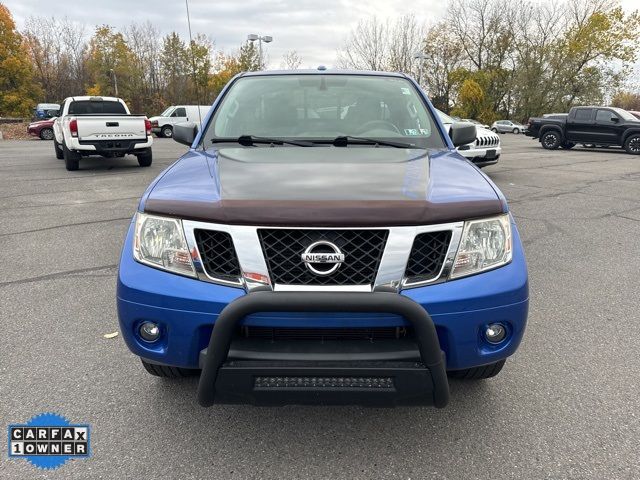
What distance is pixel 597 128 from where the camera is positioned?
18719mm

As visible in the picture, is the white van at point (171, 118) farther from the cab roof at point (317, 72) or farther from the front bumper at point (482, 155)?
the cab roof at point (317, 72)

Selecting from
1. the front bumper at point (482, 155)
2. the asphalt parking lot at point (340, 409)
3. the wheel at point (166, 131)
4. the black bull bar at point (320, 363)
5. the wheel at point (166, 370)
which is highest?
the black bull bar at point (320, 363)

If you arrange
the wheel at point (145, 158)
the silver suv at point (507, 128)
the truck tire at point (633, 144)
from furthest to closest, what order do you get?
the silver suv at point (507, 128), the truck tire at point (633, 144), the wheel at point (145, 158)

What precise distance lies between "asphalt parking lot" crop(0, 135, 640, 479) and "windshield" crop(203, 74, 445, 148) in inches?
62.1

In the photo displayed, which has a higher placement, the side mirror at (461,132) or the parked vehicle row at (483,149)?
the side mirror at (461,132)

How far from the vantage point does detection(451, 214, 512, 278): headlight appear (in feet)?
6.38

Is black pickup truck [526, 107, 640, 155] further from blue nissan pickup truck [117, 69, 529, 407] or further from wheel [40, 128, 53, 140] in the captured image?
wheel [40, 128, 53, 140]

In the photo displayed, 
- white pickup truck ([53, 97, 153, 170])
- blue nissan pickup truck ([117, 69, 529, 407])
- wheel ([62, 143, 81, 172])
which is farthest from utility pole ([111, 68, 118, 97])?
blue nissan pickup truck ([117, 69, 529, 407])

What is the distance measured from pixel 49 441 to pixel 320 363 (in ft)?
4.86

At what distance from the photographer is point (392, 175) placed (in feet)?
7.20

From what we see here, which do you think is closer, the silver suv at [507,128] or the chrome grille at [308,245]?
the chrome grille at [308,245]

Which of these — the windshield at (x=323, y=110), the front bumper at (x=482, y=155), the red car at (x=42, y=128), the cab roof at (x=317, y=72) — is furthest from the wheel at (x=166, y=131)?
the windshield at (x=323, y=110)

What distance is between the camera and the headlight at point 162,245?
1.95 meters

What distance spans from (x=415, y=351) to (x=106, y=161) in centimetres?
1411
